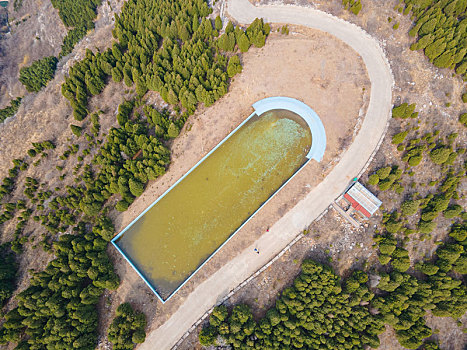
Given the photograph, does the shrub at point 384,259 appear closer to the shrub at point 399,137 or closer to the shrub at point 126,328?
the shrub at point 399,137

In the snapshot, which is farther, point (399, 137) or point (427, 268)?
point (399, 137)

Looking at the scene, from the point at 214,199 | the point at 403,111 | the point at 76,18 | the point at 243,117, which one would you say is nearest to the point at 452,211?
the point at 403,111

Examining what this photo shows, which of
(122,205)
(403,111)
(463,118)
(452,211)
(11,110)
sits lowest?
(11,110)

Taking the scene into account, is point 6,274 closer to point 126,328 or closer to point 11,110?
point 126,328

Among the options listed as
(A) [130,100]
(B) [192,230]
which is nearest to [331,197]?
(B) [192,230]

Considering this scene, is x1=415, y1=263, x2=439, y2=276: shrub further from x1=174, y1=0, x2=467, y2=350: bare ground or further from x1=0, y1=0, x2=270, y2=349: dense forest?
x1=0, y1=0, x2=270, y2=349: dense forest

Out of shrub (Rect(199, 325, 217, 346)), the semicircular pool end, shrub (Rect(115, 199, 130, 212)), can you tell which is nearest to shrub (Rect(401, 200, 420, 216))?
the semicircular pool end
